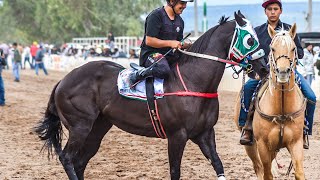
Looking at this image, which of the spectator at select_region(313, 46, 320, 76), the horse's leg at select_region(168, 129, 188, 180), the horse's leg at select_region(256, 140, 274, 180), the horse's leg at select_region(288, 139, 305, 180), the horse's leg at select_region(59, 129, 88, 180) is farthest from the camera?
the spectator at select_region(313, 46, 320, 76)

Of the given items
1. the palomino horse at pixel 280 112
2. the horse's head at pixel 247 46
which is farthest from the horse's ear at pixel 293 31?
the horse's head at pixel 247 46

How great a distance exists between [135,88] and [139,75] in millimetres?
188

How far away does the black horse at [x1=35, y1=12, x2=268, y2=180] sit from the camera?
801cm

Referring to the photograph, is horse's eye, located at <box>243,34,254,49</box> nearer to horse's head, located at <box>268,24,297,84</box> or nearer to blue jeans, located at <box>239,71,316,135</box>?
horse's head, located at <box>268,24,297,84</box>

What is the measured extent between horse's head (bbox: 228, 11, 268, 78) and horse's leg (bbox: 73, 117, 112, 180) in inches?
83.1

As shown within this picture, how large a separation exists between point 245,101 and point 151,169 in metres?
2.21

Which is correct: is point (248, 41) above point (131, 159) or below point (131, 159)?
above

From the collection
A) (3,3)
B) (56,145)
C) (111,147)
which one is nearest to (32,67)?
(3,3)

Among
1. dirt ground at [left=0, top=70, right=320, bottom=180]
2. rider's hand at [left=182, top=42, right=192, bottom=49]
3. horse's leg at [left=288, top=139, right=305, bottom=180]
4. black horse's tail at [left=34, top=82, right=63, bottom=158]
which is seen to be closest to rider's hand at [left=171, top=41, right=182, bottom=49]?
rider's hand at [left=182, top=42, right=192, bottom=49]

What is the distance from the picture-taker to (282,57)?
7.07 meters

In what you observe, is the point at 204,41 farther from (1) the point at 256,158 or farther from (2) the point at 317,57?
(2) the point at 317,57

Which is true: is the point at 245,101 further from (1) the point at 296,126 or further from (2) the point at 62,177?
(2) the point at 62,177

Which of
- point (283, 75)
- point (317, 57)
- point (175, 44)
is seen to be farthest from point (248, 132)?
point (317, 57)

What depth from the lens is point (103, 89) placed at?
873cm
